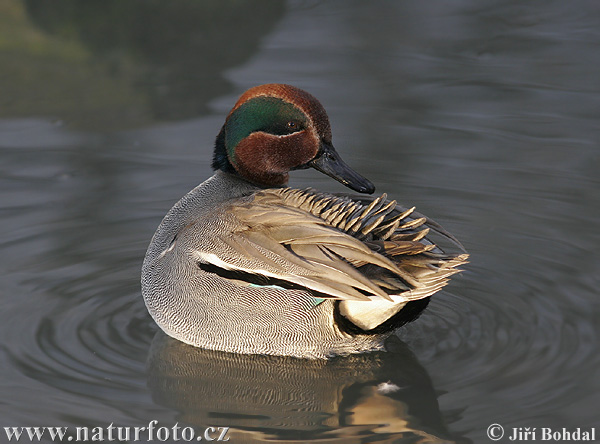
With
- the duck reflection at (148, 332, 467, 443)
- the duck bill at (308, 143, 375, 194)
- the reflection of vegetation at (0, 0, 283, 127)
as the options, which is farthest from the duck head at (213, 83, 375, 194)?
the reflection of vegetation at (0, 0, 283, 127)

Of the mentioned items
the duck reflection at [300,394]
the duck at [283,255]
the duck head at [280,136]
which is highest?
the duck head at [280,136]

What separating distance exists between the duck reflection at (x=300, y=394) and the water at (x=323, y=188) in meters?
0.01

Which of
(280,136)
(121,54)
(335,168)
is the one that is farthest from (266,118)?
(121,54)

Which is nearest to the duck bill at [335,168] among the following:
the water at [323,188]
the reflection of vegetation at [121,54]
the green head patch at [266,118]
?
the green head patch at [266,118]

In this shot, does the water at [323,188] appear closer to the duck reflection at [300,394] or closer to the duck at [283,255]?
the duck reflection at [300,394]

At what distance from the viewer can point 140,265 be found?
20.0ft

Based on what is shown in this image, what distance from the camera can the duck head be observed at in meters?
5.20

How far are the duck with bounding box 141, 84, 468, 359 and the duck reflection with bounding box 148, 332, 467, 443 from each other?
79mm

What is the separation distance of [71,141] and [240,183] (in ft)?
9.07

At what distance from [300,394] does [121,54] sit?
5.44 m

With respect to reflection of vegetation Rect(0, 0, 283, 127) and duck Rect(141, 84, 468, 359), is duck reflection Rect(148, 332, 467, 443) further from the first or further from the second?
reflection of vegetation Rect(0, 0, 283, 127)

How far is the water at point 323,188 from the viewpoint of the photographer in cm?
464

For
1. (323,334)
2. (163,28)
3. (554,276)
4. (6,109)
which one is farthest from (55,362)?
(163,28)

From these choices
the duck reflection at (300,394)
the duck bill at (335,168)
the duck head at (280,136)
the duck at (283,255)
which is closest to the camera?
the duck reflection at (300,394)
